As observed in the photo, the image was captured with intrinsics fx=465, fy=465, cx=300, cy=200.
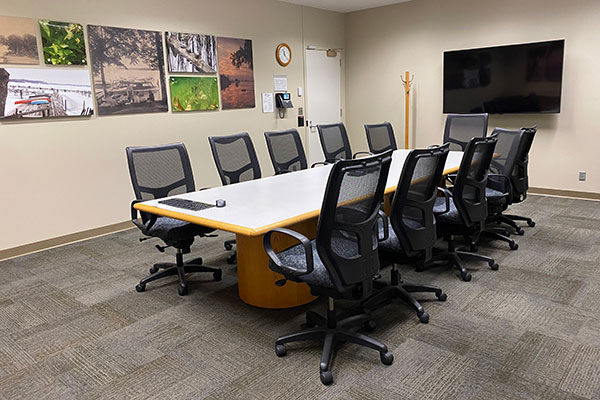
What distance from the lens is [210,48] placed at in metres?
5.47

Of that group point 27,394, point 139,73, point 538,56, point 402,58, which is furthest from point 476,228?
point 402,58

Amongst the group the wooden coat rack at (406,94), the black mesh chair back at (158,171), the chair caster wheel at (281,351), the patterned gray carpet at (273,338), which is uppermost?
the wooden coat rack at (406,94)

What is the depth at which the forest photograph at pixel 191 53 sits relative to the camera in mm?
5121

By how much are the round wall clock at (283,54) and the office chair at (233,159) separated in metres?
2.58

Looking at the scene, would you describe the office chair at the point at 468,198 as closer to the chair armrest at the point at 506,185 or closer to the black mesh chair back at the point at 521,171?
the chair armrest at the point at 506,185

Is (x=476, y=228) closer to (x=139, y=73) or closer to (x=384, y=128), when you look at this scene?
(x=384, y=128)

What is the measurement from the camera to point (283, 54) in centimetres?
638

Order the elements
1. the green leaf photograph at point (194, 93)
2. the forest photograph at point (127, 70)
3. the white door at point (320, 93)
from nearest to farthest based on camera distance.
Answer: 1. the forest photograph at point (127, 70)
2. the green leaf photograph at point (194, 93)
3. the white door at point (320, 93)

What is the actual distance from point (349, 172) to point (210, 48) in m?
4.04

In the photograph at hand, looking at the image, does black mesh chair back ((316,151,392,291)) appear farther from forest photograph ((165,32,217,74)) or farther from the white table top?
forest photograph ((165,32,217,74))

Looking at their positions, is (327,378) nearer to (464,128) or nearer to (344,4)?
(464,128)

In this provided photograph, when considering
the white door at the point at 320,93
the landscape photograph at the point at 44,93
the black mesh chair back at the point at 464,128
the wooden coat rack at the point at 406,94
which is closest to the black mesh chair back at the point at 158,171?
the landscape photograph at the point at 44,93

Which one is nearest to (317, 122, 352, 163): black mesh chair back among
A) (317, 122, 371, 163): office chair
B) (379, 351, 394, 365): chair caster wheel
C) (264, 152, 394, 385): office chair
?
(317, 122, 371, 163): office chair

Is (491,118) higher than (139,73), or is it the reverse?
(139,73)
